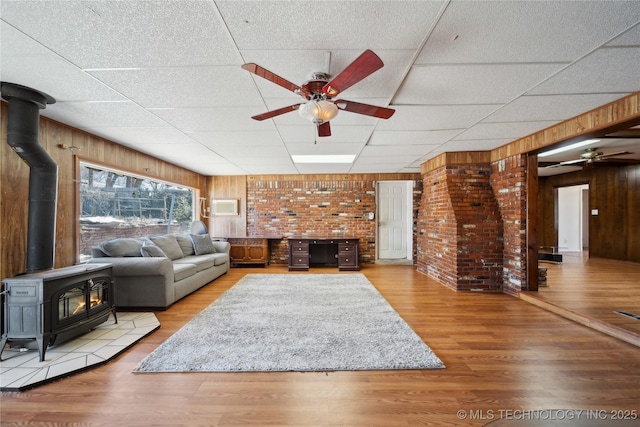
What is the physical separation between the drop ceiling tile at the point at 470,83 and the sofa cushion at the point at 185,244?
4.59 m

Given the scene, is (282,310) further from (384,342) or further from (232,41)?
(232,41)

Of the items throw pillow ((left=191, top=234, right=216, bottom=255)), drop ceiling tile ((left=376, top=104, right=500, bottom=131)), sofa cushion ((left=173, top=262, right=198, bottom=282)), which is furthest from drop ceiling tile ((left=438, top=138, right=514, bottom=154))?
throw pillow ((left=191, top=234, right=216, bottom=255))

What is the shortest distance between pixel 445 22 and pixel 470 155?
11.6 ft

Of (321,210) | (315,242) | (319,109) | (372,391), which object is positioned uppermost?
(319,109)

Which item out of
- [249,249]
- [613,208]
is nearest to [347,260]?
[249,249]

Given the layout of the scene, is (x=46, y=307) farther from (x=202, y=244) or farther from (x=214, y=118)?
(x=202, y=244)

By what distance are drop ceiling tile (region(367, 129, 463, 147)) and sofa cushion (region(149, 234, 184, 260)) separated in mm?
3772

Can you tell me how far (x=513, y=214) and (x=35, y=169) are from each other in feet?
19.5

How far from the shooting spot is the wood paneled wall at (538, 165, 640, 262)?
625 centimetres

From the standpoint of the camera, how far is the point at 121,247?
3.71m

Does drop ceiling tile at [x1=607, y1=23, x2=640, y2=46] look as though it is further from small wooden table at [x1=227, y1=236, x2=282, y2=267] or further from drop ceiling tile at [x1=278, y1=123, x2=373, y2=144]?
small wooden table at [x1=227, y1=236, x2=282, y2=267]

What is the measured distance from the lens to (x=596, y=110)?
8.93ft

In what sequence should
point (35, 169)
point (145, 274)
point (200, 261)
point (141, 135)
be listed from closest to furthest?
point (35, 169) < point (145, 274) < point (141, 135) < point (200, 261)

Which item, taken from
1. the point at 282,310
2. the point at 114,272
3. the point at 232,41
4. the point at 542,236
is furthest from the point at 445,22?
the point at 542,236
